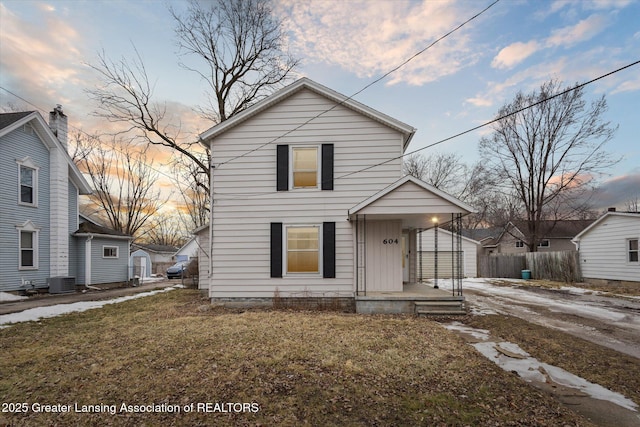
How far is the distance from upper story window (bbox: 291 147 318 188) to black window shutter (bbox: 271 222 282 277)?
60.6 inches

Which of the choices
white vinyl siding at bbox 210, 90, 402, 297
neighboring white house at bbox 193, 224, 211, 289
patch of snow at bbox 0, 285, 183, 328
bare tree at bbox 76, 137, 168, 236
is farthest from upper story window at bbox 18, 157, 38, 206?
bare tree at bbox 76, 137, 168, 236

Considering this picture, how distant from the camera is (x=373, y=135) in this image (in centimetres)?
1037

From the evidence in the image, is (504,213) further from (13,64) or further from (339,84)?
(13,64)

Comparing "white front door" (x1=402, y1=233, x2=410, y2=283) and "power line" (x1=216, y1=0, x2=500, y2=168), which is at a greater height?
"power line" (x1=216, y1=0, x2=500, y2=168)

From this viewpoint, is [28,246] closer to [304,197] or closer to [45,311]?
[45,311]

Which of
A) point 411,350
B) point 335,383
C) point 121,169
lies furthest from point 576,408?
point 121,169

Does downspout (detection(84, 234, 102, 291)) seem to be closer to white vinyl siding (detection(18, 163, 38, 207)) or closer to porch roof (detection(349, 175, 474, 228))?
white vinyl siding (detection(18, 163, 38, 207))

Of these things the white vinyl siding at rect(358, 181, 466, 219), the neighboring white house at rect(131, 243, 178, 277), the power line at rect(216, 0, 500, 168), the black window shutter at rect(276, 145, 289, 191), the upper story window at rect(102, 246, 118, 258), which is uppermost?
the power line at rect(216, 0, 500, 168)

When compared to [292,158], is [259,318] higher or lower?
lower

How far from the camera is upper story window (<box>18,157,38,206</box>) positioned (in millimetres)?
14391

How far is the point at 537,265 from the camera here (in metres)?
22.9

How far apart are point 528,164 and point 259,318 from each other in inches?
1038

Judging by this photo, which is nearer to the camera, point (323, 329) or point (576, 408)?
point (576, 408)

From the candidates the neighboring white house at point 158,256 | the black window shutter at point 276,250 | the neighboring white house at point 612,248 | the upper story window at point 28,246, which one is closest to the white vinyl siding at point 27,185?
the upper story window at point 28,246
